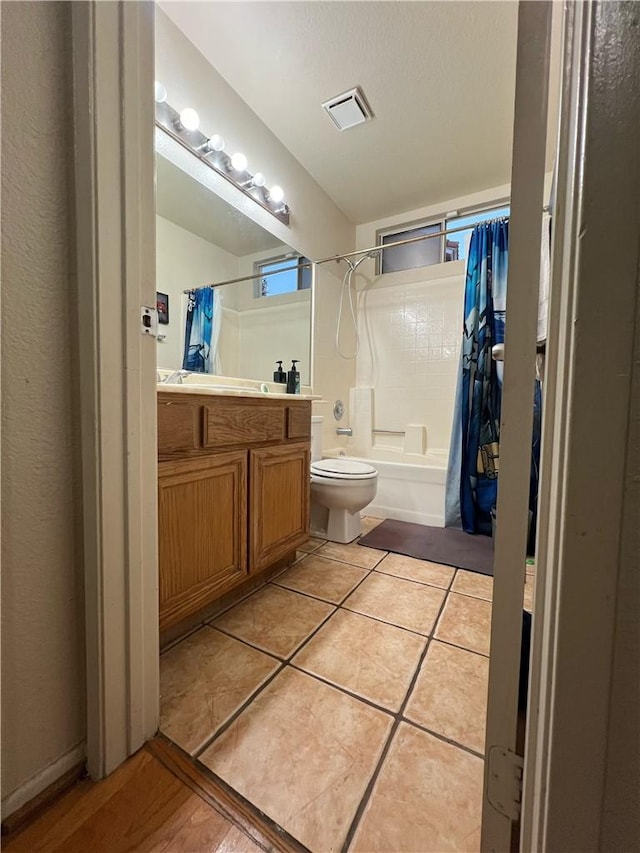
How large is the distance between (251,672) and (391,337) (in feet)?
8.12

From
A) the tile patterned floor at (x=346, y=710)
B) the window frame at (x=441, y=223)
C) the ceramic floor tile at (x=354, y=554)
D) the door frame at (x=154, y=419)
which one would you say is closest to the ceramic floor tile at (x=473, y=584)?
the tile patterned floor at (x=346, y=710)

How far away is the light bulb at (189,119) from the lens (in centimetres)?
142

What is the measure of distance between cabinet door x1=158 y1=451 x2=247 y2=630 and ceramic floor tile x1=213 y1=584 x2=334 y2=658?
14 cm

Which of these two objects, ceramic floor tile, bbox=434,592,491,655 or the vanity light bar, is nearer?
ceramic floor tile, bbox=434,592,491,655

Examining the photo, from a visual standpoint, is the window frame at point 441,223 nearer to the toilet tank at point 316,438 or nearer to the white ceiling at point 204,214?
the white ceiling at point 204,214

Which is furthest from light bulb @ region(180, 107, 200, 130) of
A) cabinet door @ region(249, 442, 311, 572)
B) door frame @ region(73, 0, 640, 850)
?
cabinet door @ region(249, 442, 311, 572)

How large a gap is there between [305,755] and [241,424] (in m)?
0.89

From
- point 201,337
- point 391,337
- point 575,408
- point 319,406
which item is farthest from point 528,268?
point 391,337

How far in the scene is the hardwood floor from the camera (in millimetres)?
556

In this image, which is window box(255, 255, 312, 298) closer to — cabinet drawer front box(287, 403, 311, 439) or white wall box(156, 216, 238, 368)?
white wall box(156, 216, 238, 368)

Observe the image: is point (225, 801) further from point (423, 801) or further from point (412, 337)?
point (412, 337)

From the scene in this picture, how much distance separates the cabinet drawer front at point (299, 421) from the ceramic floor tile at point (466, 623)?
904 millimetres

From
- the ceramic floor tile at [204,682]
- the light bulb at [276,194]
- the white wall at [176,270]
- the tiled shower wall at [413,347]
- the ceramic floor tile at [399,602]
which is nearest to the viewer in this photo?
the ceramic floor tile at [204,682]

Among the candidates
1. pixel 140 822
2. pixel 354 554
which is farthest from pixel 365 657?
pixel 354 554
